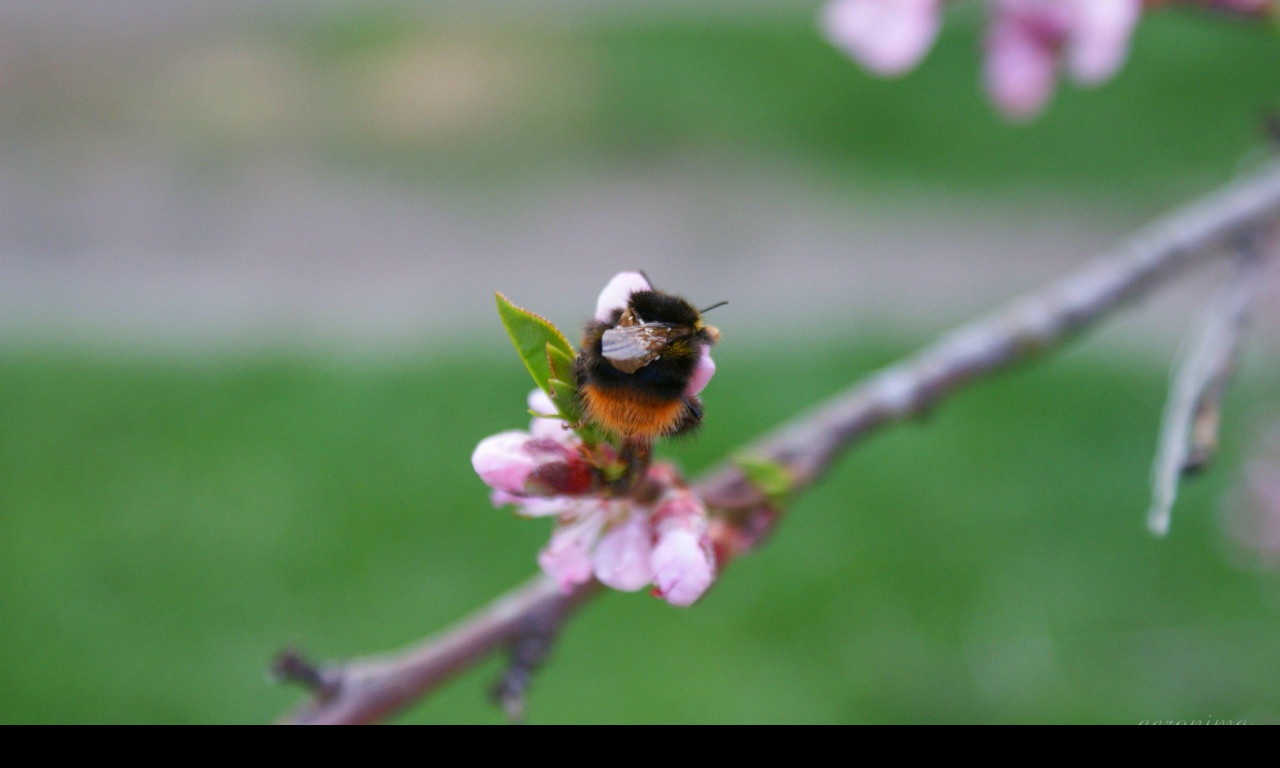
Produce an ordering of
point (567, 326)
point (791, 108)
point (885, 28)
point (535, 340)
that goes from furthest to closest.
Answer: point (791, 108), point (567, 326), point (885, 28), point (535, 340)

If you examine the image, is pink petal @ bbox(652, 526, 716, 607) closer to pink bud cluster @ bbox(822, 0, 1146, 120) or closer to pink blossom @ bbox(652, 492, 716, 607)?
pink blossom @ bbox(652, 492, 716, 607)

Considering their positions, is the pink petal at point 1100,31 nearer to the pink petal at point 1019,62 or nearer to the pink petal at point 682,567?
the pink petal at point 1019,62

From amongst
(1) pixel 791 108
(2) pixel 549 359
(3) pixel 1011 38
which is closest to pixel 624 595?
(3) pixel 1011 38

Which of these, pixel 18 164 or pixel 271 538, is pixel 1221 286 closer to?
pixel 271 538

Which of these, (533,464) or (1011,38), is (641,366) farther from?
(1011,38)

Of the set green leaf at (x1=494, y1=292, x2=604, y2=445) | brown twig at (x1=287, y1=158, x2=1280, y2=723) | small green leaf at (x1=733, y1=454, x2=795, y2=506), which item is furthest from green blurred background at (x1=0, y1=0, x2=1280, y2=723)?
green leaf at (x1=494, y1=292, x2=604, y2=445)

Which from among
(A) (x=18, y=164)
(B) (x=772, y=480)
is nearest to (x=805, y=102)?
(A) (x=18, y=164)
